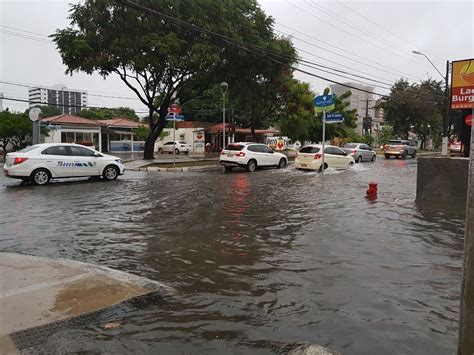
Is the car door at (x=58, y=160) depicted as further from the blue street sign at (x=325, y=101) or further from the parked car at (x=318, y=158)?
the parked car at (x=318, y=158)

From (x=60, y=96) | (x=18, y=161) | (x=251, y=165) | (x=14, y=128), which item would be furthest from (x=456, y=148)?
(x=60, y=96)

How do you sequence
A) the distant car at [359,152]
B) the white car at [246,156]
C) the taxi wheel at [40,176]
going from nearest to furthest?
the taxi wheel at [40,176], the white car at [246,156], the distant car at [359,152]

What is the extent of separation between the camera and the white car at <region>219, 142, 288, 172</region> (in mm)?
23391

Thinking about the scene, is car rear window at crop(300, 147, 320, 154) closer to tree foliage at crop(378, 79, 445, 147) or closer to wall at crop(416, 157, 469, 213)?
wall at crop(416, 157, 469, 213)

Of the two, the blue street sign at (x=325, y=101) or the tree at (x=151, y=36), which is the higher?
the tree at (x=151, y=36)

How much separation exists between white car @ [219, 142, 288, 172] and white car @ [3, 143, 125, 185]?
7.00 metres

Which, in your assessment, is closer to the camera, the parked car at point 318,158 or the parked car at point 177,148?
the parked car at point 318,158

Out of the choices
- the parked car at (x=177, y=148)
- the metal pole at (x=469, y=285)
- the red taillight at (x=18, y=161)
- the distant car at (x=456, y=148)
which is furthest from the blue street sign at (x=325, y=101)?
the parked car at (x=177, y=148)

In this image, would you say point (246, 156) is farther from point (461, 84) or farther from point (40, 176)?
point (461, 84)

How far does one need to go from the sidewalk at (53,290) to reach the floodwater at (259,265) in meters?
0.26

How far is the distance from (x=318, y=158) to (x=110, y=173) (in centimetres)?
1046

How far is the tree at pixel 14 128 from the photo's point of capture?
35.5m

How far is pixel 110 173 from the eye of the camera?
59.7 ft

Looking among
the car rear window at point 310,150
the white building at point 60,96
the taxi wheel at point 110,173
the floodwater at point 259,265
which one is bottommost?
the floodwater at point 259,265
